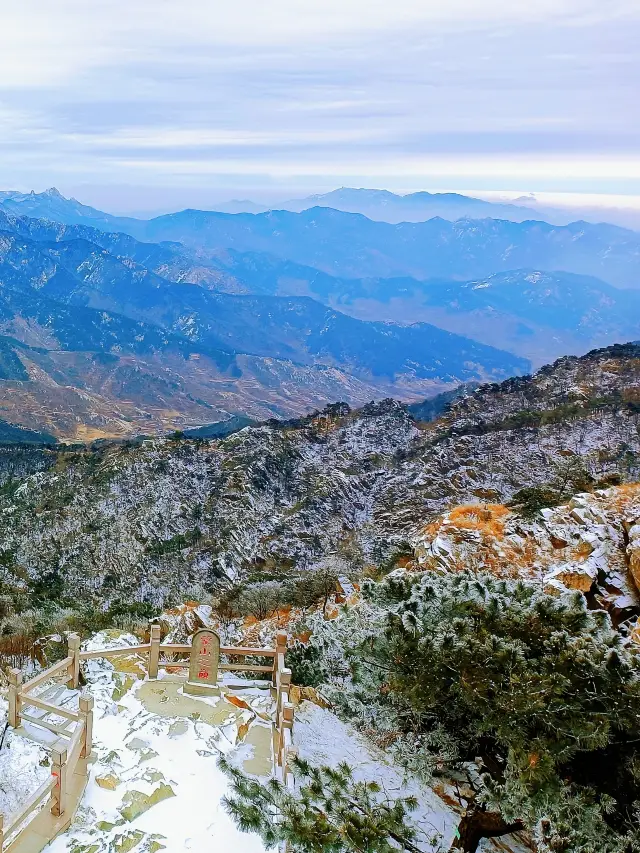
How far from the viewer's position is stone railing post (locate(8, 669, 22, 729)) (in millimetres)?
12636

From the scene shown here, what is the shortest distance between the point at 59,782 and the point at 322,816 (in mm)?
4605

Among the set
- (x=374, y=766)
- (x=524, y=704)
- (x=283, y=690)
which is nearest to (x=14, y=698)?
(x=283, y=690)

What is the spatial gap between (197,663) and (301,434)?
6020cm

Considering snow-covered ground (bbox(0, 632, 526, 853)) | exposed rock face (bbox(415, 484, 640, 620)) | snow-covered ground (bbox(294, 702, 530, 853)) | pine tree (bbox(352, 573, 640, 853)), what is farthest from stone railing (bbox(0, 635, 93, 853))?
exposed rock face (bbox(415, 484, 640, 620))

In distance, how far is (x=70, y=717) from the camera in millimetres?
12398

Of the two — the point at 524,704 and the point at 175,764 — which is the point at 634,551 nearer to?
the point at 524,704

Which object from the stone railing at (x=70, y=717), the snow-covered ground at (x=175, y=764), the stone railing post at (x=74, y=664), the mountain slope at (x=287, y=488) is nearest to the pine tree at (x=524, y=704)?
the snow-covered ground at (x=175, y=764)

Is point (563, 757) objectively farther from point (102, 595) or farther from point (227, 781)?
point (102, 595)

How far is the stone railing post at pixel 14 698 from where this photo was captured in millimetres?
12636

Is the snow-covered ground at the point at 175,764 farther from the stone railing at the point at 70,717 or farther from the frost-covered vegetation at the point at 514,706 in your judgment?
the frost-covered vegetation at the point at 514,706

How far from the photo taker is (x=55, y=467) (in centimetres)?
7262

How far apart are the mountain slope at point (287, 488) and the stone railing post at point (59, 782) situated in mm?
36572

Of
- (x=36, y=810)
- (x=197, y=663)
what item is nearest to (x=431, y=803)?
(x=197, y=663)

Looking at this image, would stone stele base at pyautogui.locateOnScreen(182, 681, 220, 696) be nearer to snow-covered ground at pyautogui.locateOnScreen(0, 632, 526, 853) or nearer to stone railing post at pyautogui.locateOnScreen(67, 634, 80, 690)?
snow-covered ground at pyautogui.locateOnScreen(0, 632, 526, 853)
